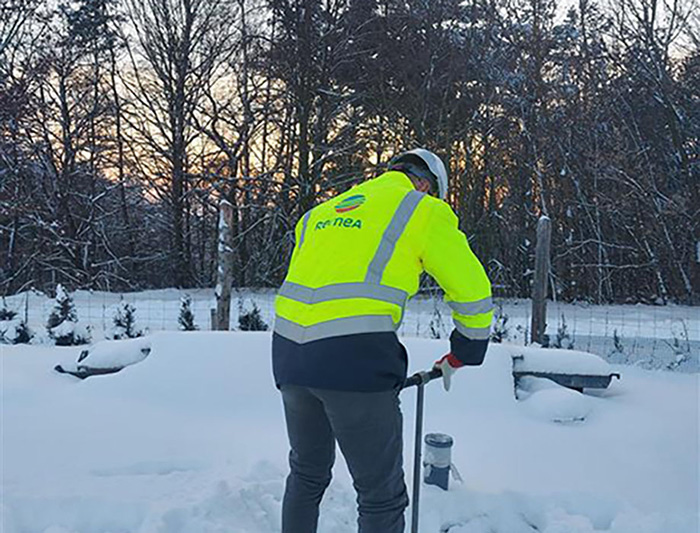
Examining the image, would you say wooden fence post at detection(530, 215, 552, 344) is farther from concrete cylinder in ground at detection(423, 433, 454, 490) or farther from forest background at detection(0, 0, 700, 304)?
forest background at detection(0, 0, 700, 304)

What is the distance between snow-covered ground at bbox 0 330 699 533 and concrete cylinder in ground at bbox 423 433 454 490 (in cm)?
6

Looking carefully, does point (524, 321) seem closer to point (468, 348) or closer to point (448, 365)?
point (448, 365)

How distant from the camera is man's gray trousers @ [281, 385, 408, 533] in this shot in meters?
1.77

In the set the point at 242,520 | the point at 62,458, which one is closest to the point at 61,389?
the point at 62,458

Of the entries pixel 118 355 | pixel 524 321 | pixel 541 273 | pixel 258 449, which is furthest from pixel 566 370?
pixel 524 321

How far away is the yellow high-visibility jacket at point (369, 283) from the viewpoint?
1744mm

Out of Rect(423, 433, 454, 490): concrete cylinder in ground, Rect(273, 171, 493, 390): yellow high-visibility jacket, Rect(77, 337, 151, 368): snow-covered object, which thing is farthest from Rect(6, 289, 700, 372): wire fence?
Rect(273, 171, 493, 390): yellow high-visibility jacket

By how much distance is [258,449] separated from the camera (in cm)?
330

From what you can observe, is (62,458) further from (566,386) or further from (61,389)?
(566,386)

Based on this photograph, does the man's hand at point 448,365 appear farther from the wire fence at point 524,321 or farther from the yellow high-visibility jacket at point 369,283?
the wire fence at point 524,321

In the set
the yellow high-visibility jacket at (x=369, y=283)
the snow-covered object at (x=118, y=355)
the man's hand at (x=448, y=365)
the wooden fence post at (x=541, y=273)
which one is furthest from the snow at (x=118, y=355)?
the wooden fence post at (x=541, y=273)

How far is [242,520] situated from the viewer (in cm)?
259

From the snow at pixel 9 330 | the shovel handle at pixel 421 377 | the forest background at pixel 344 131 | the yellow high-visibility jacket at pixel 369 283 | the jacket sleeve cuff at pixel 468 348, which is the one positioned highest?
the forest background at pixel 344 131

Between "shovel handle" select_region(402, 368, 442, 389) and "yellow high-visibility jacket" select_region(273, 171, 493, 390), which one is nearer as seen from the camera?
"yellow high-visibility jacket" select_region(273, 171, 493, 390)
